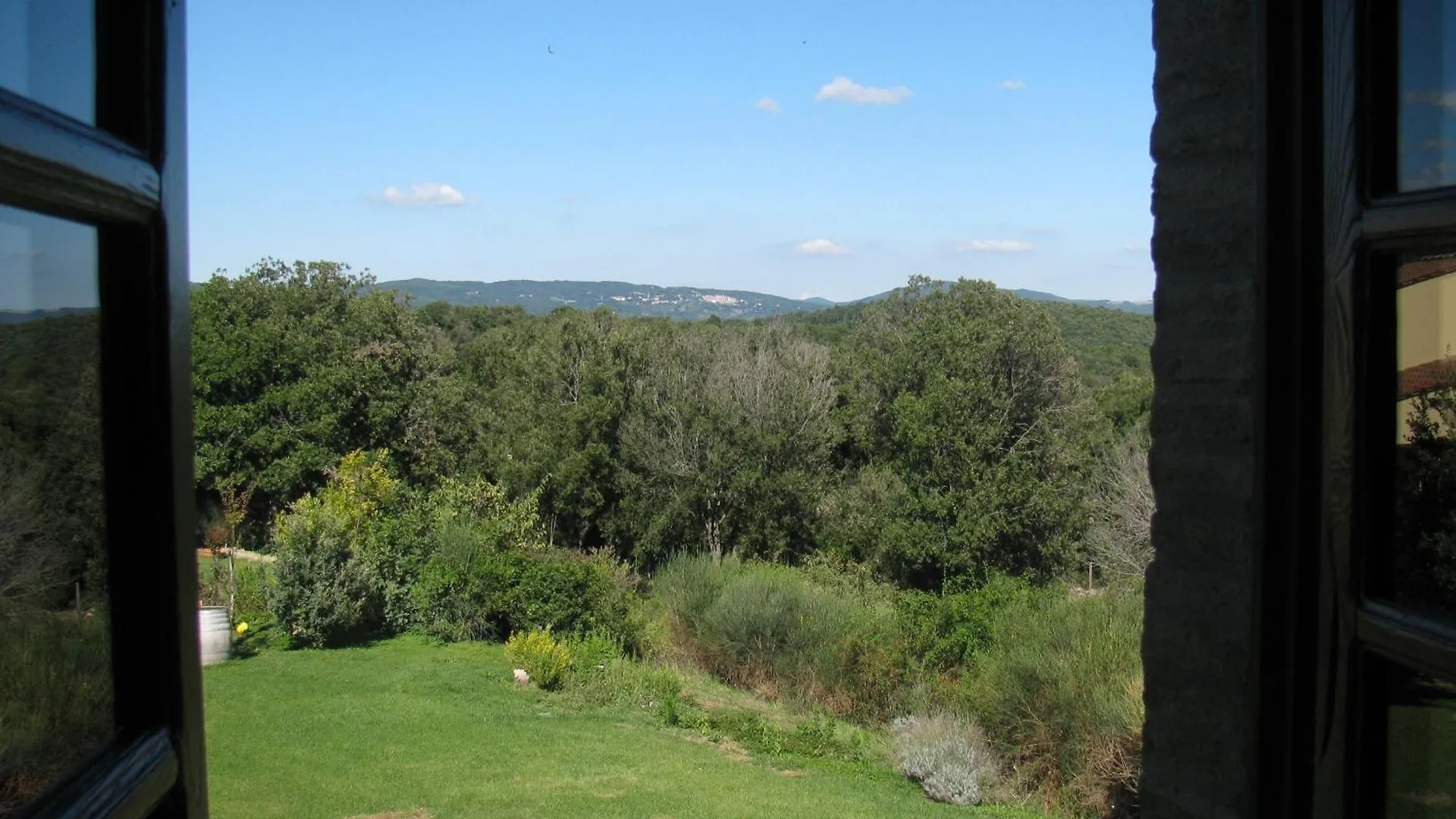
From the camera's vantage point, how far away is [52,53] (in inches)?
25.1

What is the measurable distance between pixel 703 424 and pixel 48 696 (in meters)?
24.2

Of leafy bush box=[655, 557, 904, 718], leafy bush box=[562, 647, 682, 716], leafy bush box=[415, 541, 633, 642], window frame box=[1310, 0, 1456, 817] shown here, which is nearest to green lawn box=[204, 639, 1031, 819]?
leafy bush box=[562, 647, 682, 716]

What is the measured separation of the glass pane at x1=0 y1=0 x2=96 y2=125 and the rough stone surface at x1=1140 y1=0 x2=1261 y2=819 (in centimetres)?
133

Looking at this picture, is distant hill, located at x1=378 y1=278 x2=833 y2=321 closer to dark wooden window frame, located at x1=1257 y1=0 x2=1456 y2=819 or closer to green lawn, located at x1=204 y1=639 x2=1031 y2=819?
green lawn, located at x1=204 y1=639 x2=1031 y2=819

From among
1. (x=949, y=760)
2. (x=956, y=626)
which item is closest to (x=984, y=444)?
(x=956, y=626)

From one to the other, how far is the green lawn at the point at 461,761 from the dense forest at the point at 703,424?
10.2m

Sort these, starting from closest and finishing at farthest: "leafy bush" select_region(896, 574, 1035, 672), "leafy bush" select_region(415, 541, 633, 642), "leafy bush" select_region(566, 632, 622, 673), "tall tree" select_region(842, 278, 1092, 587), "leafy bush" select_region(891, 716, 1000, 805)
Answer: "leafy bush" select_region(891, 716, 1000, 805) < "leafy bush" select_region(896, 574, 1035, 672) < "leafy bush" select_region(566, 632, 622, 673) < "leafy bush" select_region(415, 541, 633, 642) < "tall tree" select_region(842, 278, 1092, 587)

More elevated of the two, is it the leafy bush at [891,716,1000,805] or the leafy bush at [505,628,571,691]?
the leafy bush at [505,628,571,691]

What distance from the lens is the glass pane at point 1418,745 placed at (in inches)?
32.0

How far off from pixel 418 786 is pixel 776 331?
2102cm

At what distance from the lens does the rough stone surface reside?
1533 mm

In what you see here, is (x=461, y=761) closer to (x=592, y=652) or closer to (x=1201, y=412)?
(x=592, y=652)

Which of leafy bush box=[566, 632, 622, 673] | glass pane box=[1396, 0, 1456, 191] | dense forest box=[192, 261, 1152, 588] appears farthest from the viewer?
dense forest box=[192, 261, 1152, 588]

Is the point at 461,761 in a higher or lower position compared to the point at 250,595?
lower
